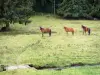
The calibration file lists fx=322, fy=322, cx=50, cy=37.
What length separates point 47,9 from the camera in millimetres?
Result: 39062

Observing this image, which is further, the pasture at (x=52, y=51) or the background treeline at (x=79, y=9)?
the background treeline at (x=79, y=9)

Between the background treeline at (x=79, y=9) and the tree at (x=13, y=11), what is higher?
the tree at (x=13, y=11)

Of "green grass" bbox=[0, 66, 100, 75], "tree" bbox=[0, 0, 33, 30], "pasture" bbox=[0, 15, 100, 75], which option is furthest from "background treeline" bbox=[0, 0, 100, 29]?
"green grass" bbox=[0, 66, 100, 75]

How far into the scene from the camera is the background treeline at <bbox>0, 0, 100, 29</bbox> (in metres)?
23.3

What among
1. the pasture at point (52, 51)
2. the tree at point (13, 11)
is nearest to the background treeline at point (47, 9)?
the tree at point (13, 11)

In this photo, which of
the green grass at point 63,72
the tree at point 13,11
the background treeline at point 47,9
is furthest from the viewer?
the background treeline at point 47,9

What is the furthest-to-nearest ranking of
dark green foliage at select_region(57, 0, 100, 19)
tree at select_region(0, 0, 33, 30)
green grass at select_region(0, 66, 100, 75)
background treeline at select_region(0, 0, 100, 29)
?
1. dark green foliage at select_region(57, 0, 100, 19)
2. background treeline at select_region(0, 0, 100, 29)
3. tree at select_region(0, 0, 33, 30)
4. green grass at select_region(0, 66, 100, 75)

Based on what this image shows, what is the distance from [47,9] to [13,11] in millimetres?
15872

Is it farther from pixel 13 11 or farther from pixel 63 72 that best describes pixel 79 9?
pixel 63 72

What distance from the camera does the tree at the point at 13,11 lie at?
23.1 m

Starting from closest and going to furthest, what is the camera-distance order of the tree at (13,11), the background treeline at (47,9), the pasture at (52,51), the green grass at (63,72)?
the green grass at (63,72), the pasture at (52,51), the tree at (13,11), the background treeline at (47,9)

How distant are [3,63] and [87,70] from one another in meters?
3.74

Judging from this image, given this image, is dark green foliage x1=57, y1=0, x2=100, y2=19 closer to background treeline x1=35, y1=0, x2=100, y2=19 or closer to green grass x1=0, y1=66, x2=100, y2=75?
background treeline x1=35, y1=0, x2=100, y2=19

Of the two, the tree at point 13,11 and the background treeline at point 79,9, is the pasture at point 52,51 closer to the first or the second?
the tree at point 13,11
